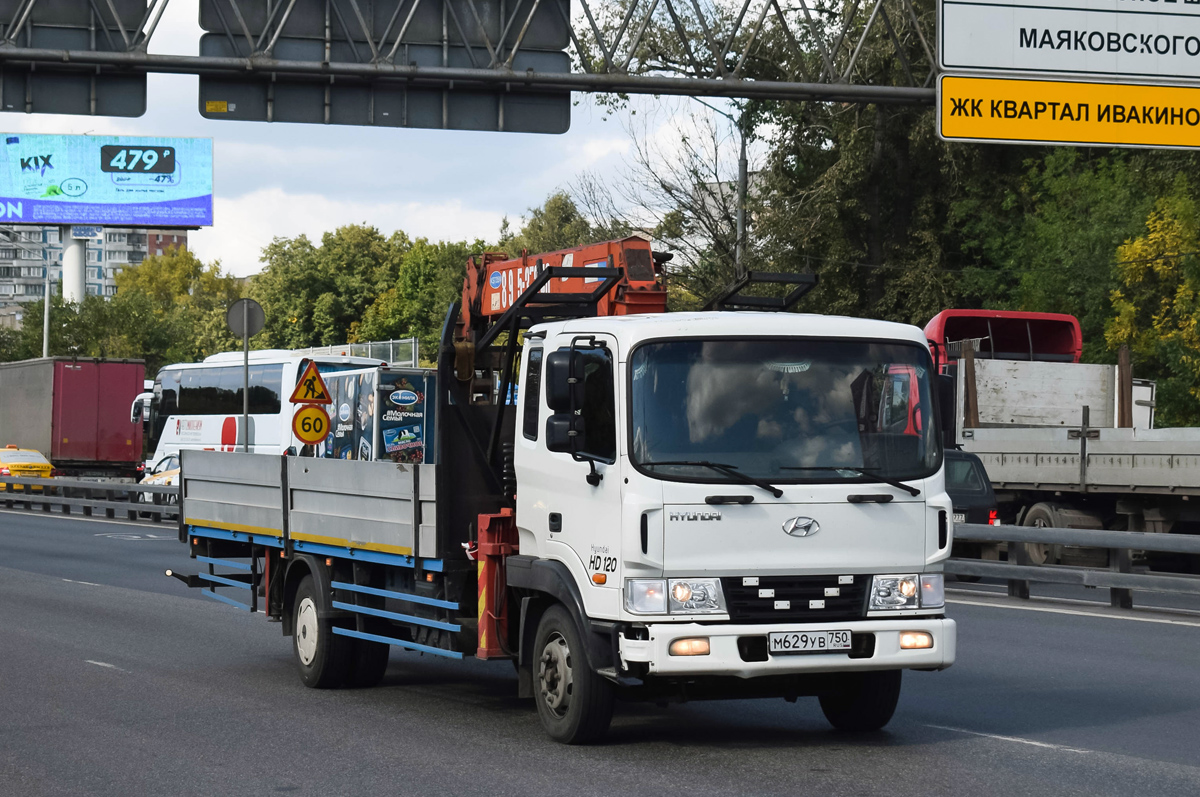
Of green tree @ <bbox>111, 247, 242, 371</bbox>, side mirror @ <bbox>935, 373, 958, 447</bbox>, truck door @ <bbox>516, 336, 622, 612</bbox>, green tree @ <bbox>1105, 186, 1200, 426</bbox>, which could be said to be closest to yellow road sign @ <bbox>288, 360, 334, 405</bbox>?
truck door @ <bbox>516, 336, 622, 612</bbox>

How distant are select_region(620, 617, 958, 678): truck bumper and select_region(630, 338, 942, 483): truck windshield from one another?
71cm

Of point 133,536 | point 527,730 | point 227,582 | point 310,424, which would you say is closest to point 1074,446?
point 310,424

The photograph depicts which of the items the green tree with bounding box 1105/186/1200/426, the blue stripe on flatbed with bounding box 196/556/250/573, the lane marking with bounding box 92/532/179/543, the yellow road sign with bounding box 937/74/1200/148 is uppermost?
the yellow road sign with bounding box 937/74/1200/148

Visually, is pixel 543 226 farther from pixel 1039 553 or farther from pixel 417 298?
pixel 1039 553

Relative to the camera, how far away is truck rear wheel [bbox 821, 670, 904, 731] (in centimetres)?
865

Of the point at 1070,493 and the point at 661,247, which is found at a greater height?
the point at 661,247

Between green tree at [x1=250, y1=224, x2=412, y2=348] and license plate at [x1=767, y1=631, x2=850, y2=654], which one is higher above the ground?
green tree at [x1=250, y1=224, x2=412, y2=348]

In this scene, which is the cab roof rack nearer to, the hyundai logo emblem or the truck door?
the truck door

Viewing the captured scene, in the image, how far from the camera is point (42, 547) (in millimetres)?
26547

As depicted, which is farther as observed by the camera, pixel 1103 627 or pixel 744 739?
pixel 1103 627

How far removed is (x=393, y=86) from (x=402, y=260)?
3238 inches

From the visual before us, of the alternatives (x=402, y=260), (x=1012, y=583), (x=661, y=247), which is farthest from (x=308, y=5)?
(x=402, y=260)

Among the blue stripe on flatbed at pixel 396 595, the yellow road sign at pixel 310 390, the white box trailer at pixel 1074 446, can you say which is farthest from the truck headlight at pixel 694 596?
the yellow road sign at pixel 310 390

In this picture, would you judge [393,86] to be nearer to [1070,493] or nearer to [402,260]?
[1070,493]
